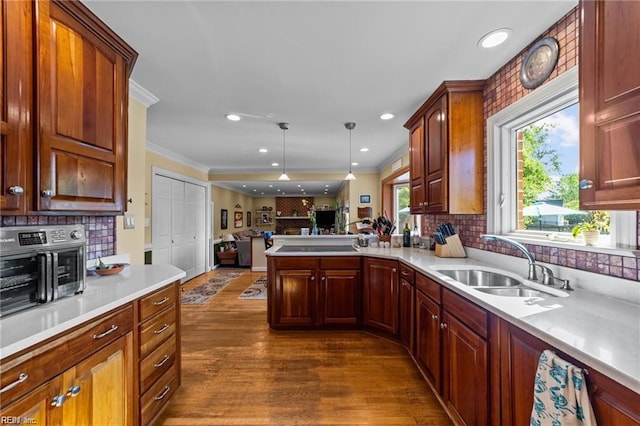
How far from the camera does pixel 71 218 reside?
1.77 m

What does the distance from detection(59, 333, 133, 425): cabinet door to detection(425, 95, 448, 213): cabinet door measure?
2.38m

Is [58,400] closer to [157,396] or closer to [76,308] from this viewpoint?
[76,308]

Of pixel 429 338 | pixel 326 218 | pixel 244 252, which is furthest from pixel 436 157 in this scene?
pixel 326 218

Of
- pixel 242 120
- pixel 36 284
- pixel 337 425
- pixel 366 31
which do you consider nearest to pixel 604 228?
pixel 366 31

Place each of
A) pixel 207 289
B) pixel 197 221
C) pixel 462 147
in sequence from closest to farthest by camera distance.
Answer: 1. pixel 462 147
2. pixel 207 289
3. pixel 197 221

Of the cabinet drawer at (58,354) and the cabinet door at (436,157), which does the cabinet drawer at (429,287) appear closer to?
the cabinet door at (436,157)

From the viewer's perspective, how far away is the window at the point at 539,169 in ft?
5.31

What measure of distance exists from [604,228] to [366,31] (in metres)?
1.77

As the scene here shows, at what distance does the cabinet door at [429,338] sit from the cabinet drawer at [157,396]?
1.75 metres

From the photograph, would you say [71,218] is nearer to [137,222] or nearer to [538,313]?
[137,222]

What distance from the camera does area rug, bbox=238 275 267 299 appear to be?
4250 mm

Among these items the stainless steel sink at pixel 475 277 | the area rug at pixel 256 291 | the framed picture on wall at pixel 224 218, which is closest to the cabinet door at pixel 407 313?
the stainless steel sink at pixel 475 277

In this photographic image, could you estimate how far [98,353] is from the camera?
1162 millimetres

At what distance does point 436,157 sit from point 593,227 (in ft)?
3.94
